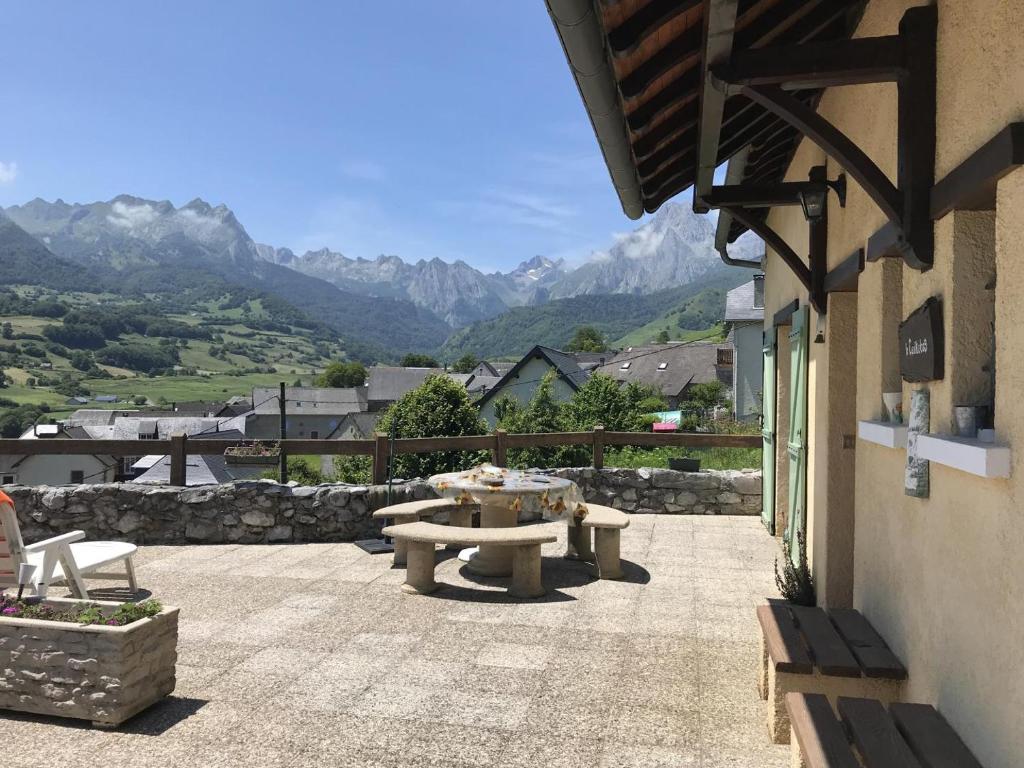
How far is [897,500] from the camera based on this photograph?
3117 mm

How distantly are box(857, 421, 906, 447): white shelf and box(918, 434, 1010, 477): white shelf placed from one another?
441 millimetres

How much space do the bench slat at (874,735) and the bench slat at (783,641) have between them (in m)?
0.50

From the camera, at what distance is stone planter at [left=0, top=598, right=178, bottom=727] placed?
3590mm

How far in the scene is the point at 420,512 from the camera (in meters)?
7.34

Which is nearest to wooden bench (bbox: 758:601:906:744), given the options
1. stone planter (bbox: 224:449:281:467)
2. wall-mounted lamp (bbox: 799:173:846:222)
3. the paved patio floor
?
the paved patio floor

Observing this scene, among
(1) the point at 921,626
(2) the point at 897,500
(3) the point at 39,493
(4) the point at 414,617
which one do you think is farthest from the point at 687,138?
(3) the point at 39,493

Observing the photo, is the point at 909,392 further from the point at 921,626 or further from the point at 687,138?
the point at 687,138

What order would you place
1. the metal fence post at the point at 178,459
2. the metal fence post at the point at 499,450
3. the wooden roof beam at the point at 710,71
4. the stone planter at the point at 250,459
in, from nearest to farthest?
the wooden roof beam at the point at 710,71, the metal fence post at the point at 178,459, the stone planter at the point at 250,459, the metal fence post at the point at 499,450

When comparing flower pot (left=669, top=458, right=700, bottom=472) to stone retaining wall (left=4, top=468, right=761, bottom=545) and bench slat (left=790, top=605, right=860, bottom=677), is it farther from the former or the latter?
bench slat (left=790, top=605, right=860, bottom=677)

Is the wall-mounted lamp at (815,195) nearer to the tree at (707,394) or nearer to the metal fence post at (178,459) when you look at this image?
the metal fence post at (178,459)

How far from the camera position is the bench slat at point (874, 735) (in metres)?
2.13

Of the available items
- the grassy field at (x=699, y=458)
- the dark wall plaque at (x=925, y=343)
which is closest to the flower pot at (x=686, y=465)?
the grassy field at (x=699, y=458)

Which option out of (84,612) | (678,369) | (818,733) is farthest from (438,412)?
(678,369)

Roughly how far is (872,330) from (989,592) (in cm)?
172
